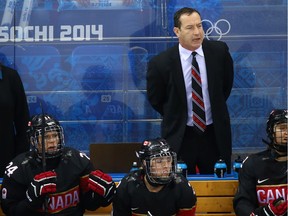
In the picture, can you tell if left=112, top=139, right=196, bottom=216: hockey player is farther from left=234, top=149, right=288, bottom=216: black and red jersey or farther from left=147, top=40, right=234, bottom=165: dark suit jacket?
left=147, top=40, right=234, bottom=165: dark suit jacket

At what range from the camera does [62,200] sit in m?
5.53

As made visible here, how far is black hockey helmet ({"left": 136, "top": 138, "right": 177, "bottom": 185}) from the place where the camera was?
5327 millimetres

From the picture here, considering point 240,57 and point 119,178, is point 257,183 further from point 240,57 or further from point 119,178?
point 240,57

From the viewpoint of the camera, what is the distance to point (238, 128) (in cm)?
760

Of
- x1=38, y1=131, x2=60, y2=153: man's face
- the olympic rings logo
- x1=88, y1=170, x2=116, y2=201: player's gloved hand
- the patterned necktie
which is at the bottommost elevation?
x1=88, y1=170, x2=116, y2=201: player's gloved hand

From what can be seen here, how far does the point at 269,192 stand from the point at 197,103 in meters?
0.91

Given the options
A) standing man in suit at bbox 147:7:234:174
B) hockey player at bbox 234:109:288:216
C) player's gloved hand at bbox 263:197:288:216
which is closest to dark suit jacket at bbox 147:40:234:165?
standing man in suit at bbox 147:7:234:174

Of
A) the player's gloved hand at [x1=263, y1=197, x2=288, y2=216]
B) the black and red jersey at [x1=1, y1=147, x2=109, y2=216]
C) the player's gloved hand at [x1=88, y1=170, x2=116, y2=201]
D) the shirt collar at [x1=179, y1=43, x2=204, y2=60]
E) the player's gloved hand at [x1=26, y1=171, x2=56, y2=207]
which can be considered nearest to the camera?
the player's gloved hand at [x1=263, y1=197, x2=288, y2=216]

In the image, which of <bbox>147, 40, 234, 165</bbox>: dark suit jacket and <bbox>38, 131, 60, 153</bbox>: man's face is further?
<bbox>147, 40, 234, 165</bbox>: dark suit jacket

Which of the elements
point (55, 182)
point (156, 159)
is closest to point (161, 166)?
point (156, 159)

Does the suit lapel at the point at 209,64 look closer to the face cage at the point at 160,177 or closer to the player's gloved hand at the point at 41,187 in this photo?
the face cage at the point at 160,177

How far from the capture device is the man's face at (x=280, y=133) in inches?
215

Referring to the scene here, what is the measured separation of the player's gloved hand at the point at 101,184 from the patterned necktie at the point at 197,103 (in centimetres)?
91

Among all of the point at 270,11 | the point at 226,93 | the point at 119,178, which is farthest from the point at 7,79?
the point at 270,11
